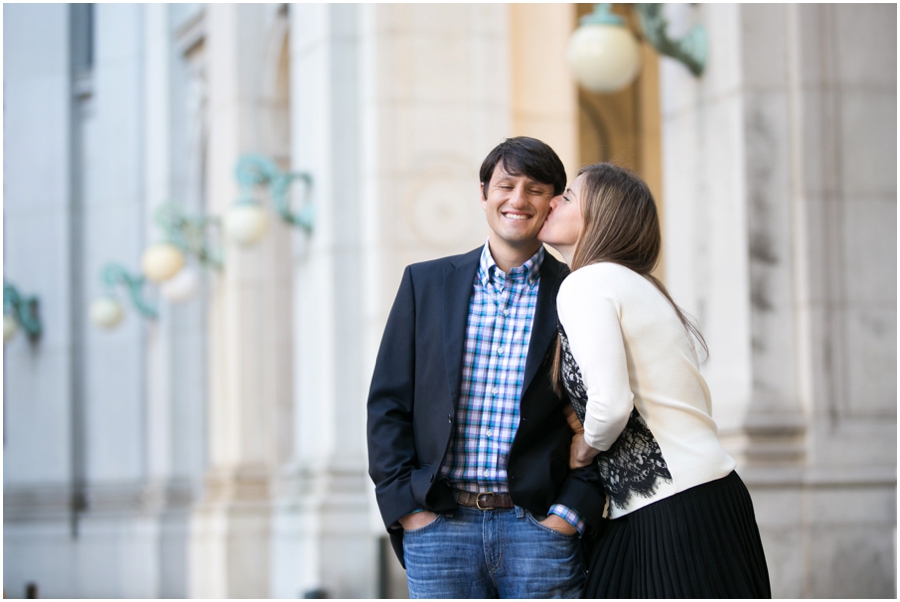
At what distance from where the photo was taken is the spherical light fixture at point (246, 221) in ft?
41.2

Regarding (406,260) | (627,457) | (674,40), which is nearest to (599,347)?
(627,457)

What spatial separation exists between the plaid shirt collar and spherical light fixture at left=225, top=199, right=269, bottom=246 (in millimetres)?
8603

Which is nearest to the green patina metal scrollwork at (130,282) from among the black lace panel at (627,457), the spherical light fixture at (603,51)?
the spherical light fixture at (603,51)

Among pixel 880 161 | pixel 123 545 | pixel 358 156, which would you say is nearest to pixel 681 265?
pixel 880 161

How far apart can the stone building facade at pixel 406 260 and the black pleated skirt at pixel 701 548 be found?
450 centimetres

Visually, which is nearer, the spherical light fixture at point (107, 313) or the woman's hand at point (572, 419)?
the woman's hand at point (572, 419)

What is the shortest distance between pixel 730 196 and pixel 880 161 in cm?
99

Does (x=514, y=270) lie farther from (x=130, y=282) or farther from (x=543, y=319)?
(x=130, y=282)

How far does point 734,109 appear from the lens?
8.56 metres

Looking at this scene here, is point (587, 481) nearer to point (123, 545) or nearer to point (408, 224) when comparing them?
point (408, 224)

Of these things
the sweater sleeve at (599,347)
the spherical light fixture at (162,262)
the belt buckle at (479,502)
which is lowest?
the belt buckle at (479,502)

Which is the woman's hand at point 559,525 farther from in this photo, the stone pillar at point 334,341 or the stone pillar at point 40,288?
the stone pillar at point 40,288

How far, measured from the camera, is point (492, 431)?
404 centimetres

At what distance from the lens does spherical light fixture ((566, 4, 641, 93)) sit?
848 centimetres
